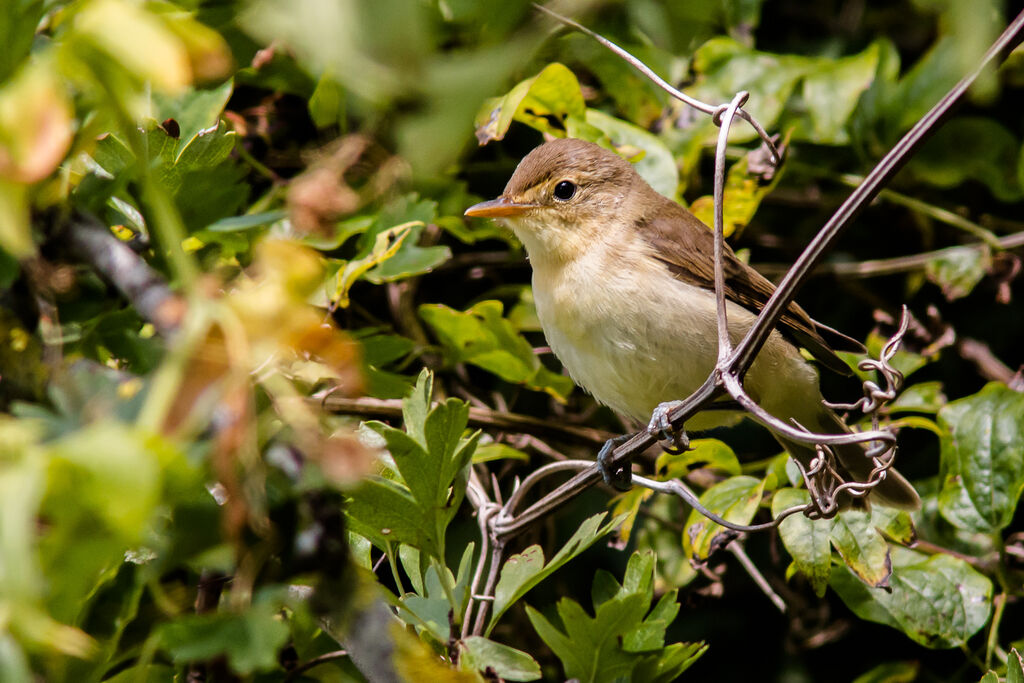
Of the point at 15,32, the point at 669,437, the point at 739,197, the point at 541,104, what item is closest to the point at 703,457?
the point at 669,437

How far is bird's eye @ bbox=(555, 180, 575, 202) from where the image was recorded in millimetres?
2658

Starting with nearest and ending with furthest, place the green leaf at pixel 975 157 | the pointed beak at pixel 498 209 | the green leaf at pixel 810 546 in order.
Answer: the green leaf at pixel 810 546 < the pointed beak at pixel 498 209 < the green leaf at pixel 975 157

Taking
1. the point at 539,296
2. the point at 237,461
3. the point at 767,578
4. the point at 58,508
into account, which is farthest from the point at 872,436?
the point at 767,578

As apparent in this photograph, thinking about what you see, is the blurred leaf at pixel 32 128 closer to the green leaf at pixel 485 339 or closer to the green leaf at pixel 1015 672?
the green leaf at pixel 485 339

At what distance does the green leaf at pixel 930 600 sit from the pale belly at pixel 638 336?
565mm

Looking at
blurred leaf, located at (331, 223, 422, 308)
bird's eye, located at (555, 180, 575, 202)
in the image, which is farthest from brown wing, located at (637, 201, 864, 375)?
blurred leaf, located at (331, 223, 422, 308)

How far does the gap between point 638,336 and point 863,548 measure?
716mm

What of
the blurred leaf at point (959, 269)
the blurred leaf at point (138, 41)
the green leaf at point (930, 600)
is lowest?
the green leaf at point (930, 600)

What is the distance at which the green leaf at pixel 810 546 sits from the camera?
1.95 m

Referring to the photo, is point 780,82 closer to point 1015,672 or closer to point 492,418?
point 492,418

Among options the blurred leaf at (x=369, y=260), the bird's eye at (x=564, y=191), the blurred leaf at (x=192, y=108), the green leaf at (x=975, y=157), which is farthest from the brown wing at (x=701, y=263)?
the blurred leaf at (x=192, y=108)

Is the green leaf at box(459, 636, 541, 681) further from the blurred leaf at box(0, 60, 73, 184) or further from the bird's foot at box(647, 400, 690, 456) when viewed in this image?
the blurred leaf at box(0, 60, 73, 184)

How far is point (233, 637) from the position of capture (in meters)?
1.00

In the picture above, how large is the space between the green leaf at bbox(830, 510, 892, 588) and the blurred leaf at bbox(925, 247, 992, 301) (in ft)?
3.13
